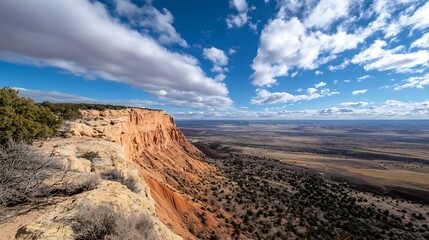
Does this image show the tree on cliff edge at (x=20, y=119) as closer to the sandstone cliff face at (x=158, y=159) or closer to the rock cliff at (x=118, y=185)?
the rock cliff at (x=118, y=185)

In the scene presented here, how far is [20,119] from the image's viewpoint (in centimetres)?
1408

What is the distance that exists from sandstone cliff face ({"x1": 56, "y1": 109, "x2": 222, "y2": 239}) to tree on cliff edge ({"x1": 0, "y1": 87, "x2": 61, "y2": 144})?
231 cm

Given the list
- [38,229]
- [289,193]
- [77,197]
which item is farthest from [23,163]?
[289,193]

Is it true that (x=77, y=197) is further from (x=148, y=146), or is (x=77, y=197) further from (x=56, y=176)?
(x=148, y=146)

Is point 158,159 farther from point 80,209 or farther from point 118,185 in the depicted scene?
point 80,209

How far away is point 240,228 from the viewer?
2706cm

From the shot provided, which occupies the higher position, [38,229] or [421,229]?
[38,229]

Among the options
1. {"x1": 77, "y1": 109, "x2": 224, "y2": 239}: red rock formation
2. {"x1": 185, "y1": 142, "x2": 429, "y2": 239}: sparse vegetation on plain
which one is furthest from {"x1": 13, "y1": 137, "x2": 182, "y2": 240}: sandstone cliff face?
{"x1": 185, "y1": 142, "x2": 429, "y2": 239}: sparse vegetation on plain

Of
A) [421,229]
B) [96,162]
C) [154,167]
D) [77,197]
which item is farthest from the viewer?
[154,167]

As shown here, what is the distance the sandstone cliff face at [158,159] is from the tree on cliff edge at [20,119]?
231 centimetres

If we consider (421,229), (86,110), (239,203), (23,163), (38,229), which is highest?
(86,110)

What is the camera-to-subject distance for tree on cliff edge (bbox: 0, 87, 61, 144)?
12.9 m

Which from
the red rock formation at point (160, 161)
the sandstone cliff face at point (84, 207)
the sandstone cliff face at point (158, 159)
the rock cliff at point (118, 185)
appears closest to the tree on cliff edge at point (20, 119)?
the rock cliff at point (118, 185)

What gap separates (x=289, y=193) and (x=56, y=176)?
4184cm
